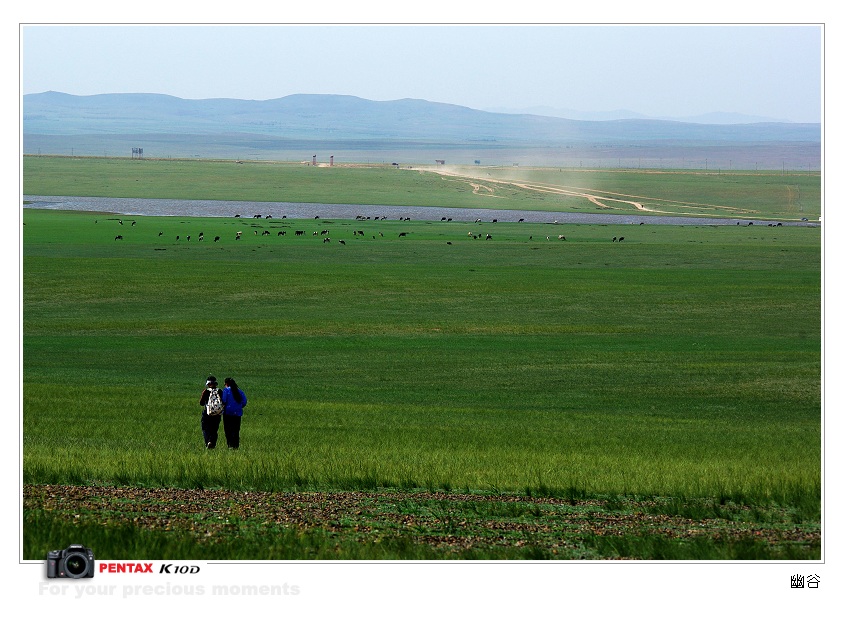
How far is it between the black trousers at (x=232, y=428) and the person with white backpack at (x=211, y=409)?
152 mm

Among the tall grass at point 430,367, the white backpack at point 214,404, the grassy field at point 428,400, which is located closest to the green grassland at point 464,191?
the grassy field at point 428,400

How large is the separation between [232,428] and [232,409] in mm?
425

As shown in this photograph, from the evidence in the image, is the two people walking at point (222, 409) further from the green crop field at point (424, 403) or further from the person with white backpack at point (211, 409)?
the green crop field at point (424, 403)

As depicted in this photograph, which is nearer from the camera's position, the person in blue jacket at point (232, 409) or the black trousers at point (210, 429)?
the person in blue jacket at point (232, 409)

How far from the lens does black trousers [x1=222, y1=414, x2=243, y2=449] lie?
2023 centimetres

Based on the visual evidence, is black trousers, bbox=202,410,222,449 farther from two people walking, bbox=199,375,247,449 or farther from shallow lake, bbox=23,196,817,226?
shallow lake, bbox=23,196,817,226

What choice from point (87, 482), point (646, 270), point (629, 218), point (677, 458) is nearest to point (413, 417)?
point (677, 458)

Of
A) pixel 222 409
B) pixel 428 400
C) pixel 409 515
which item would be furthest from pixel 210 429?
pixel 428 400

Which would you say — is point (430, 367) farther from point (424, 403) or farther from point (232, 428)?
point (232, 428)

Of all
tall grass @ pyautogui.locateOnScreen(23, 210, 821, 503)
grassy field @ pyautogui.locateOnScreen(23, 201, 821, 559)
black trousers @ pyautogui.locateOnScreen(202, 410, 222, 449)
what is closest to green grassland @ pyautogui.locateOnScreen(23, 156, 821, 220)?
grassy field @ pyautogui.locateOnScreen(23, 201, 821, 559)

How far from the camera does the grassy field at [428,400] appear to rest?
13836 millimetres

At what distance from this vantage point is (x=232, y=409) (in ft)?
65.8

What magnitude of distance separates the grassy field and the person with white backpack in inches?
24.4

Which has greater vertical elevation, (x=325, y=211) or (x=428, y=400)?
(x=325, y=211)
